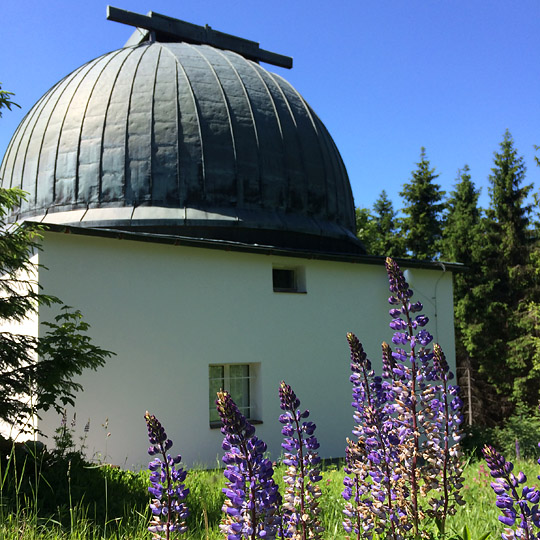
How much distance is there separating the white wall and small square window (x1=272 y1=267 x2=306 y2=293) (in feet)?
0.68

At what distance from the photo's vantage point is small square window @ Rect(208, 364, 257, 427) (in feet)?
35.0

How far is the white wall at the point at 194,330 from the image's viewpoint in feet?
30.4

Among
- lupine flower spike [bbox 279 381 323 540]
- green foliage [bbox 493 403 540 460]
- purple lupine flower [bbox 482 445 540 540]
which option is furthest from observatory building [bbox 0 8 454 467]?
purple lupine flower [bbox 482 445 540 540]

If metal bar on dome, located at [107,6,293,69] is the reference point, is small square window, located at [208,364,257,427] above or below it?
below

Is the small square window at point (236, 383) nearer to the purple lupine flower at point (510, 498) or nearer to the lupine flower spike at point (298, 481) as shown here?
the lupine flower spike at point (298, 481)

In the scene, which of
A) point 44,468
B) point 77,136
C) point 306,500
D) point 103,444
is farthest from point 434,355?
point 77,136

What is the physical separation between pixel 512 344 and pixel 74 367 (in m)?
18.0

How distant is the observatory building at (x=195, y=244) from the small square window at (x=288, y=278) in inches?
1.7

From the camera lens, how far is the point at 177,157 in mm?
12141

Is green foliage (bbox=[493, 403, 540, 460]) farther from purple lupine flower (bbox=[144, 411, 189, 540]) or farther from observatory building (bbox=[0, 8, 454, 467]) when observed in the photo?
purple lupine flower (bbox=[144, 411, 189, 540])

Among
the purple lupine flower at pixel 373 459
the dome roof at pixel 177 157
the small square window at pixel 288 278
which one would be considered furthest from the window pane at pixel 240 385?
the purple lupine flower at pixel 373 459

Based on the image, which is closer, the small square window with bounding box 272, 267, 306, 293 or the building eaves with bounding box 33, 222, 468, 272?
the building eaves with bounding box 33, 222, 468, 272

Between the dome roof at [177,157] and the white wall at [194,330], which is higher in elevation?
the dome roof at [177,157]

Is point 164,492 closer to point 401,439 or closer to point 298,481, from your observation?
point 298,481
